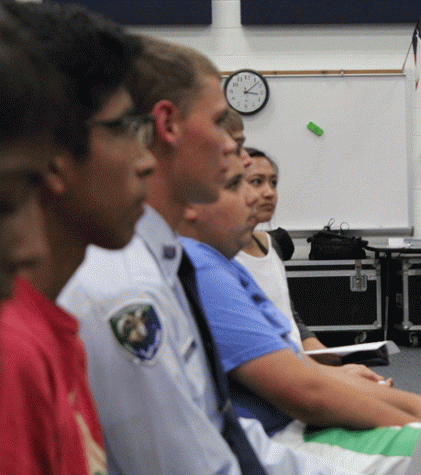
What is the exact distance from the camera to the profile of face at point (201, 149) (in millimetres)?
895

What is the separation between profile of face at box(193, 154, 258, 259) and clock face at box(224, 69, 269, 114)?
11.4 ft

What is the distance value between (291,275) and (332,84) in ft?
4.92

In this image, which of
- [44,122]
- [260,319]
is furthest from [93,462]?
[260,319]

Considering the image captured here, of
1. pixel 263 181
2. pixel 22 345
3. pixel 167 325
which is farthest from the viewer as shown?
pixel 263 181

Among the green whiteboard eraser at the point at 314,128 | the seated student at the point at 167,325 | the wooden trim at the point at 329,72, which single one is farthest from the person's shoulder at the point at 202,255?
the wooden trim at the point at 329,72

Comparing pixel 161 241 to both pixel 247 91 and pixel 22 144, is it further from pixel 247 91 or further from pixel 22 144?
pixel 247 91

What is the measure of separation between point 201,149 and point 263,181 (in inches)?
46.1

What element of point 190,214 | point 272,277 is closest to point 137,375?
point 190,214

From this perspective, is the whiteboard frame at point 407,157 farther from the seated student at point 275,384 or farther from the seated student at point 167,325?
the seated student at point 167,325

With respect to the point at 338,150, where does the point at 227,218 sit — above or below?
below

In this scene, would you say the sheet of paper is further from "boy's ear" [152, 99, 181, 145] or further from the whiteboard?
the whiteboard

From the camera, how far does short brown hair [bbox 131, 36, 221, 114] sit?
2.89ft

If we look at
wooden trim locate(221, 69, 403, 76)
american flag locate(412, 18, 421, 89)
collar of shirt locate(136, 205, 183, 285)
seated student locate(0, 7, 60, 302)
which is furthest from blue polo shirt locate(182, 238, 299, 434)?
american flag locate(412, 18, 421, 89)

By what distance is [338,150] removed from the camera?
14.9 ft
